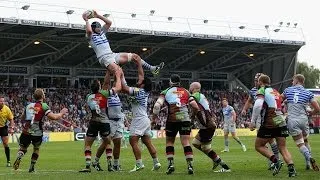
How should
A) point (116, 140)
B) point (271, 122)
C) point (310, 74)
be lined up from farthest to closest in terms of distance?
point (310, 74)
point (116, 140)
point (271, 122)

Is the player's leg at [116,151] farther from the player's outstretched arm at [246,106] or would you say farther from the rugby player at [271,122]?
the rugby player at [271,122]

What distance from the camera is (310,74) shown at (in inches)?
5763

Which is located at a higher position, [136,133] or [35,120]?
[35,120]

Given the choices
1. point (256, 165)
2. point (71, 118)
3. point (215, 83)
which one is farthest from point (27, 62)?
point (256, 165)

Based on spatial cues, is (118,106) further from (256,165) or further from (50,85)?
(50,85)

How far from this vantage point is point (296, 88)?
1833 centimetres

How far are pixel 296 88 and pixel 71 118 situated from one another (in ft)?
141

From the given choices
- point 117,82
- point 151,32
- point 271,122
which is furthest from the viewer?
point 151,32

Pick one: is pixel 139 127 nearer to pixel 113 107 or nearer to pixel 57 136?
pixel 113 107

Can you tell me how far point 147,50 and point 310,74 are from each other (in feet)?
285

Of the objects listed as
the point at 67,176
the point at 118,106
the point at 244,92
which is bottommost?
the point at 67,176

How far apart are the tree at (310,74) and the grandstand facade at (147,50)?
227ft

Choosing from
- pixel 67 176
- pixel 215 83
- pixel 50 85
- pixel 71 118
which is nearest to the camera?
pixel 67 176

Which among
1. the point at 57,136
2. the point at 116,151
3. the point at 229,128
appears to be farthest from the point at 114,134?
the point at 57,136
